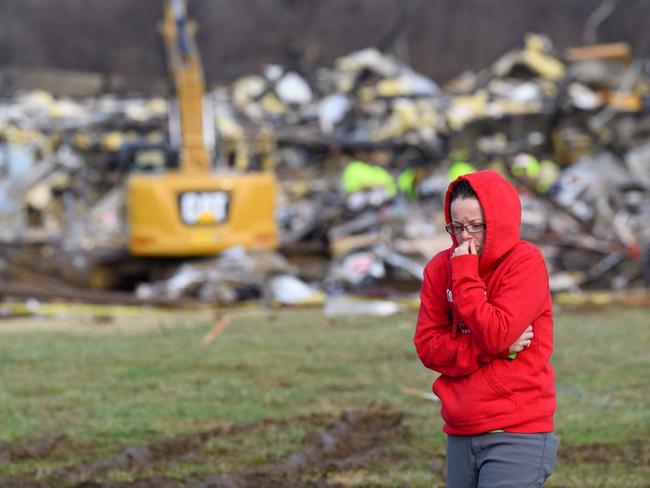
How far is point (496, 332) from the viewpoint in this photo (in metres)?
3.62

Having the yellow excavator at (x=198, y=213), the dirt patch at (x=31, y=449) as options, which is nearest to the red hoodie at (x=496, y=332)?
the dirt patch at (x=31, y=449)

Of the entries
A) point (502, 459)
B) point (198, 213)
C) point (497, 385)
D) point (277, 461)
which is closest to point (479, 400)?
point (497, 385)

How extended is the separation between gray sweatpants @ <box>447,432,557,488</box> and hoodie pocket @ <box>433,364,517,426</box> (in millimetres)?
77

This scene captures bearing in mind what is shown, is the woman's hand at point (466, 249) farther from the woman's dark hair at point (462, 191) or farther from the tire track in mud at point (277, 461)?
the tire track in mud at point (277, 461)

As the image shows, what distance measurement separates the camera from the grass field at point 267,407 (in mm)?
6359

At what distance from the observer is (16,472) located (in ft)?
20.8

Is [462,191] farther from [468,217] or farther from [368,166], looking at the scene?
[368,166]

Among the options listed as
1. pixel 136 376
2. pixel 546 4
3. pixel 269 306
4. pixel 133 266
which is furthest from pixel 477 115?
pixel 546 4

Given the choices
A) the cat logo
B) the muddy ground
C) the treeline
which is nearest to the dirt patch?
the muddy ground

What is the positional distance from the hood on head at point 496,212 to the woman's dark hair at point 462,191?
24mm

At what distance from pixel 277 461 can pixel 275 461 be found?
0.02 m

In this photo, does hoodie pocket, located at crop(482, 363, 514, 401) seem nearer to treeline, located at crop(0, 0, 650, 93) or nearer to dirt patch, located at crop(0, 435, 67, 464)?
dirt patch, located at crop(0, 435, 67, 464)

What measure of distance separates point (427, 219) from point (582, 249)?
2.93m

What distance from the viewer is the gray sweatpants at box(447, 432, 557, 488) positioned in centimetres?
371
